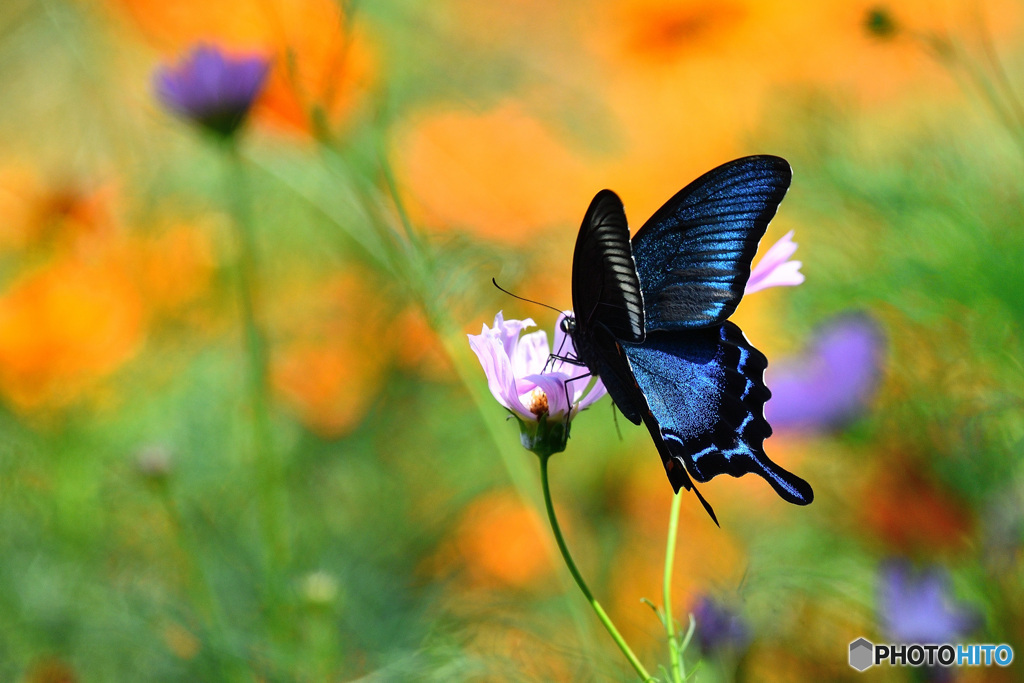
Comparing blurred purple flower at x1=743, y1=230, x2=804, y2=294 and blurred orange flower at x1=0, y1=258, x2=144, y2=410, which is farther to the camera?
blurred orange flower at x1=0, y1=258, x2=144, y2=410

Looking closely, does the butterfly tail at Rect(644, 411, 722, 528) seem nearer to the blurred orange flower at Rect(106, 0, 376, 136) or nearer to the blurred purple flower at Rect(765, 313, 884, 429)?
the blurred purple flower at Rect(765, 313, 884, 429)

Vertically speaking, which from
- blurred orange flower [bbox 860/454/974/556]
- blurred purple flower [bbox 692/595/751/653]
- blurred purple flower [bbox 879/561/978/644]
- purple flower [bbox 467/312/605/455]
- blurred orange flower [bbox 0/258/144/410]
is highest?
blurred orange flower [bbox 0/258/144/410]

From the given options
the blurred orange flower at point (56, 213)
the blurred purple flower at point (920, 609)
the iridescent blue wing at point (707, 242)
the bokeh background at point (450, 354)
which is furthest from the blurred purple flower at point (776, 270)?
the blurred orange flower at point (56, 213)

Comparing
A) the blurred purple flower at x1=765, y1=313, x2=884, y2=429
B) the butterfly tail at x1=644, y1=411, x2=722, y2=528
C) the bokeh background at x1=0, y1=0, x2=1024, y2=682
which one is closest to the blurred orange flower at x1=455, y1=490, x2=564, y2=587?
the bokeh background at x1=0, y1=0, x2=1024, y2=682

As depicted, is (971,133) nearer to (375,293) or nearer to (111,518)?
(375,293)

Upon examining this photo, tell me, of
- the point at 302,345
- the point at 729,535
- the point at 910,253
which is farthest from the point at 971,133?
the point at 302,345

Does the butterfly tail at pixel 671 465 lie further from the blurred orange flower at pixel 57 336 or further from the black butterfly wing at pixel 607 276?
the blurred orange flower at pixel 57 336
